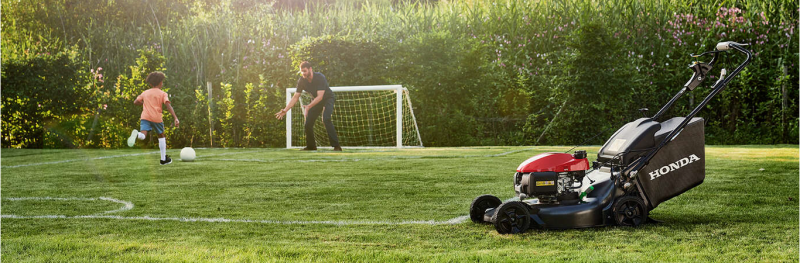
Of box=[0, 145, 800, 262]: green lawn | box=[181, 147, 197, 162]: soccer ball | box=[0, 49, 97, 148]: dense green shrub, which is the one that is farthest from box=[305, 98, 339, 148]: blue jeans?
box=[0, 49, 97, 148]: dense green shrub

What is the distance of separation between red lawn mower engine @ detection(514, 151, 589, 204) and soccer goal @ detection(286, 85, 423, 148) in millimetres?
10343

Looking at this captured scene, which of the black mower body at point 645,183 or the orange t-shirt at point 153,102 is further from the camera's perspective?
the orange t-shirt at point 153,102

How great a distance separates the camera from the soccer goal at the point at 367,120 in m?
15.0

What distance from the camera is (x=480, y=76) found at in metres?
15.2

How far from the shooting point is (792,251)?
3.51 metres

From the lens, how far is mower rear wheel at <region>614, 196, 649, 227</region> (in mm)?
4203

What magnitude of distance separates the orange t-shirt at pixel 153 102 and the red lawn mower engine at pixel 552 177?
22.8 ft

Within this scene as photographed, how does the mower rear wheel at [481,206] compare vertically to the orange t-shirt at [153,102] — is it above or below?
below

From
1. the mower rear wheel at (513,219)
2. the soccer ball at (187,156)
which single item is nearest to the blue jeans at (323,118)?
the soccer ball at (187,156)

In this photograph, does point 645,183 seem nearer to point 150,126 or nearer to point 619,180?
point 619,180

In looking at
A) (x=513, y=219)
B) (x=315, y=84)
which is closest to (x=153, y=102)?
(x=315, y=84)

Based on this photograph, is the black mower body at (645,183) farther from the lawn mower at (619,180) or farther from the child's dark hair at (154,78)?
the child's dark hair at (154,78)

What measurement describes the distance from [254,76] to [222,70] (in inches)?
35.7

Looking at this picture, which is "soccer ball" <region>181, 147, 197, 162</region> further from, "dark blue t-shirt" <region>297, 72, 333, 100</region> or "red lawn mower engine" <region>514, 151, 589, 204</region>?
"red lawn mower engine" <region>514, 151, 589, 204</region>
